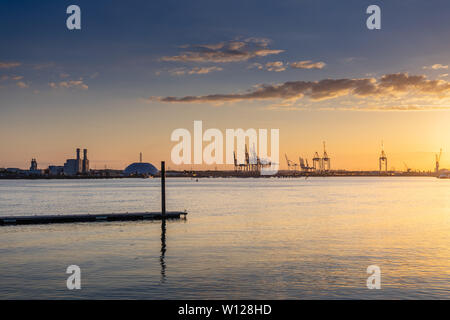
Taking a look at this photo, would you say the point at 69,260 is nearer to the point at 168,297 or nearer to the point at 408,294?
the point at 168,297

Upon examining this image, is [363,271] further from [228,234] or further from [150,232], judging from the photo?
[150,232]

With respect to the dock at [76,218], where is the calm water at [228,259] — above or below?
below

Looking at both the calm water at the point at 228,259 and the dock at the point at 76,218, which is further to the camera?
the dock at the point at 76,218

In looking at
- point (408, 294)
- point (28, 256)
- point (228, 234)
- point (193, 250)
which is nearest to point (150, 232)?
point (228, 234)

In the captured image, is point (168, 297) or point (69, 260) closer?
point (168, 297)

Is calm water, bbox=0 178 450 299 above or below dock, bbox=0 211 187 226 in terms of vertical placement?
below

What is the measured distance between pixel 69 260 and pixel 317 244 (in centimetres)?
1899

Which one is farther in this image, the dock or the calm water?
the dock

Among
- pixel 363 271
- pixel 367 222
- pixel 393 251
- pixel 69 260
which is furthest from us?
pixel 367 222

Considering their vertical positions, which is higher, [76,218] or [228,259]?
[76,218]

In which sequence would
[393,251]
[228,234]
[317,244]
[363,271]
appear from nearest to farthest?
[363,271]
[393,251]
[317,244]
[228,234]
